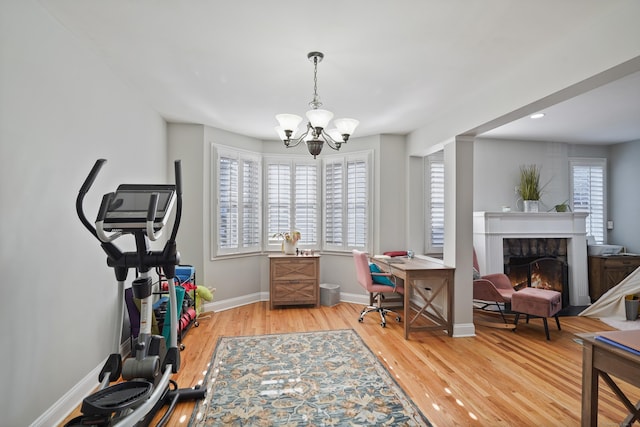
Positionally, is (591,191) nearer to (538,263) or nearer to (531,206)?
(531,206)

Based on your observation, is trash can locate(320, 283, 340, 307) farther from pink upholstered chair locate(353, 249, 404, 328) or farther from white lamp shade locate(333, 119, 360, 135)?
white lamp shade locate(333, 119, 360, 135)

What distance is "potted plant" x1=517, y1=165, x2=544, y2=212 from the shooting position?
522cm

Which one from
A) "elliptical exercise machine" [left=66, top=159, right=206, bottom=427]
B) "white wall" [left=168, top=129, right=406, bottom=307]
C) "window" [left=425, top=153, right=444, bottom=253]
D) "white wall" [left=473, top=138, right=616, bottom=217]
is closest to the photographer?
"elliptical exercise machine" [left=66, top=159, right=206, bottom=427]

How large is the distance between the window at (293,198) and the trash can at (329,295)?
78 centimetres

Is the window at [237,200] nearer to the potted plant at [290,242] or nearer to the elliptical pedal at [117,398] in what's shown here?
the potted plant at [290,242]

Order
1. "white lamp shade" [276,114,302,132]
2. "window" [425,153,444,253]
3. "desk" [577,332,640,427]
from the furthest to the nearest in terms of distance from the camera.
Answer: "window" [425,153,444,253] < "white lamp shade" [276,114,302,132] < "desk" [577,332,640,427]

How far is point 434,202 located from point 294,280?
245cm

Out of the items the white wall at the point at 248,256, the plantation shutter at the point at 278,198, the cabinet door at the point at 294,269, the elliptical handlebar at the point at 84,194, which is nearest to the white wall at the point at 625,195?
the white wall at the point at 248,256

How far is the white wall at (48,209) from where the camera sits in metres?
1.86

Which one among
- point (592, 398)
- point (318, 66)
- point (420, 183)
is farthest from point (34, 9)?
point (420, 183)

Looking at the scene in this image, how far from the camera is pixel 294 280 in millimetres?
5055

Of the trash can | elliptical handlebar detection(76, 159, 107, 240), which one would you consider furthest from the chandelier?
the trash can

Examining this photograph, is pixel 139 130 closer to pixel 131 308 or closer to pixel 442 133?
pixel 131 308

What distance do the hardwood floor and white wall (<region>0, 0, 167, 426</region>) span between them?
21.6 inches
